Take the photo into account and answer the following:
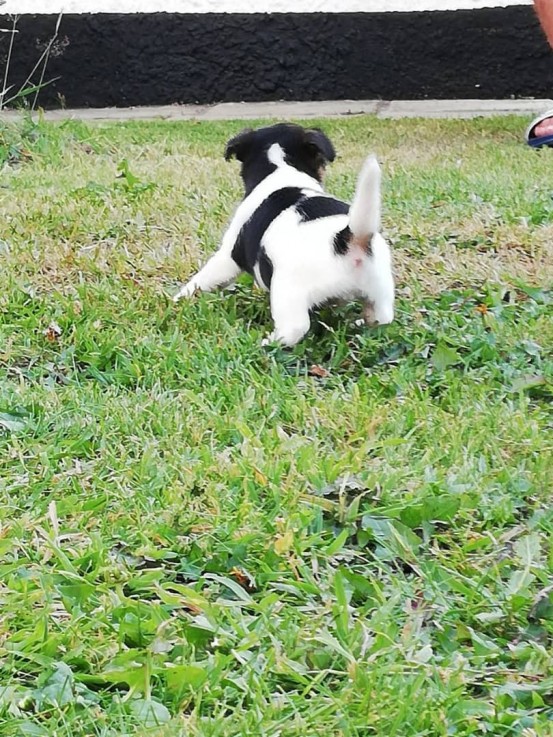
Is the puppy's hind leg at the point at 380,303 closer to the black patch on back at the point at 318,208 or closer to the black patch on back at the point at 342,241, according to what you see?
the black patch on back at the point at 342,241

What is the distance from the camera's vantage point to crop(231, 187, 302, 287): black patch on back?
303cm

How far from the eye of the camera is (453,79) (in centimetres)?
804

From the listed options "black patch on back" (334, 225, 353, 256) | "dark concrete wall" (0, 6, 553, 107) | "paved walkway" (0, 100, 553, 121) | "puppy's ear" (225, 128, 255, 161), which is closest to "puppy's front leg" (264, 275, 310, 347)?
"black patch on back" (334, 225, 353, 256)

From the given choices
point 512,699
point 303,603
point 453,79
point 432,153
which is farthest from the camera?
point 453,79

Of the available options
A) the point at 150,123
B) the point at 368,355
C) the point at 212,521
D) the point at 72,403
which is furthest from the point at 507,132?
the point at 212,521

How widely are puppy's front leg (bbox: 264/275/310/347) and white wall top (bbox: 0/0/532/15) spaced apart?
5816mm

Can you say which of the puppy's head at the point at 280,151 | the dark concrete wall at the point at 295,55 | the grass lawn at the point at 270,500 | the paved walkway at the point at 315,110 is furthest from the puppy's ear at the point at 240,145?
the dark concrete wall at the point at 295,55

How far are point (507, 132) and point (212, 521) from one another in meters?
5.08

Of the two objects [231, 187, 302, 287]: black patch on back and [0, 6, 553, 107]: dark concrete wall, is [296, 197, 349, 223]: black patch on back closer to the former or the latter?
[231, 187, 302, 287]: black patch on back

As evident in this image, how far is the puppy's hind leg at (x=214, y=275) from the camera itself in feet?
10.6

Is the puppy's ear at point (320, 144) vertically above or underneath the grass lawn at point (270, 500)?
above

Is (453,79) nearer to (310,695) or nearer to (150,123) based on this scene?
(150,123)

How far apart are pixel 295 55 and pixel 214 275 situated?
5.29 metres

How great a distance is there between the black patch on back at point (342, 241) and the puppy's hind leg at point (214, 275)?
584mm
